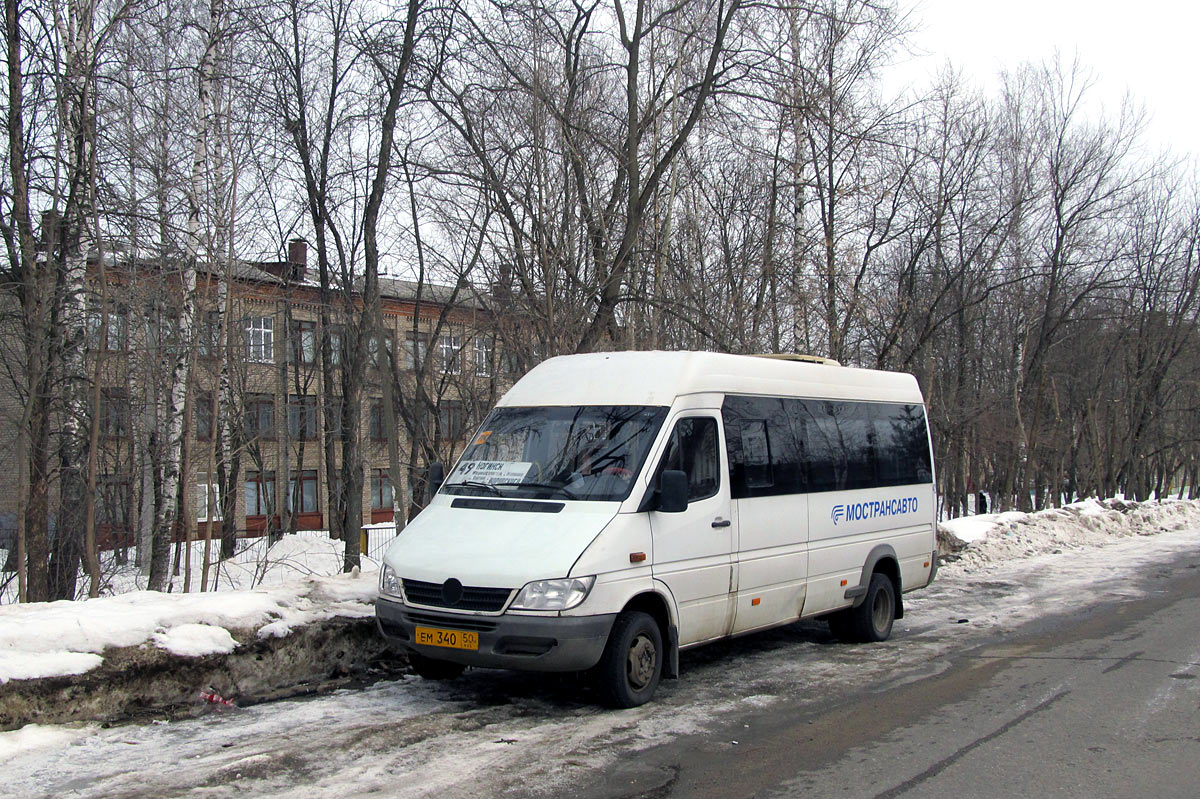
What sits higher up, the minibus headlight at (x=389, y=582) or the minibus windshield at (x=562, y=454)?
the minibus windshield at (x=562, y=454)

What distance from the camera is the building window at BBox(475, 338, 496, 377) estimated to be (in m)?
18.2

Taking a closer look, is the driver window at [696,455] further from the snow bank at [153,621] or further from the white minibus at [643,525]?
the snow bank at [153,621]

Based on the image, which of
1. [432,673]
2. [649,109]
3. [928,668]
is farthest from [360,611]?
[649,109]

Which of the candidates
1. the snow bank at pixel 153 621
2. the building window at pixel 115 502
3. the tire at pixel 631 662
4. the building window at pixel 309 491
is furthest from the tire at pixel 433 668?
the building window at pixel 309 491

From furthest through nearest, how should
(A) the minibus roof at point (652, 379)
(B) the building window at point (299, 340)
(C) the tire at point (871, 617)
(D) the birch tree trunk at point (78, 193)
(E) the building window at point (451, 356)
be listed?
(B) the building window at point (299, 340) → (E) the building window at point (451, 356) → (D) the birch tree trunk at point (78, 193) → (C) the tire at point (871, 617) → (A) the minibus roof at point (652, 379)

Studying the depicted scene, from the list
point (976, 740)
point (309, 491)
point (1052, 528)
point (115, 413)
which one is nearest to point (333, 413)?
point (115, 413)

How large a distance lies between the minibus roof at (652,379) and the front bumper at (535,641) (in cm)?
190

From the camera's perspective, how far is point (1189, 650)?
28.6ft

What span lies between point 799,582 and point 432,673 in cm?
322

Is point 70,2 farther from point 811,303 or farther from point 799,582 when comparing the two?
point 811,303

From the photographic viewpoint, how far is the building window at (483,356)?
18194 mm

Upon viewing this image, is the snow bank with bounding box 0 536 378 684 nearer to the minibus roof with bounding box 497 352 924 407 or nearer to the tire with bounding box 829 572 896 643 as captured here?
the minibus roof with bounding box 497 352 924 407

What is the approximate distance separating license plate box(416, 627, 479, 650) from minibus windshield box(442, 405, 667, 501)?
1153mm

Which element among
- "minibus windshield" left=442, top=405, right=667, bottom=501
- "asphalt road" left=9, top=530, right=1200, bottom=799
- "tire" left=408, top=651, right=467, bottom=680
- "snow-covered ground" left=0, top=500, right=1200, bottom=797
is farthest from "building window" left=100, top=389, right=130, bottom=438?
"asphalt road" left=9, top=530, right=1200, bottom=799
